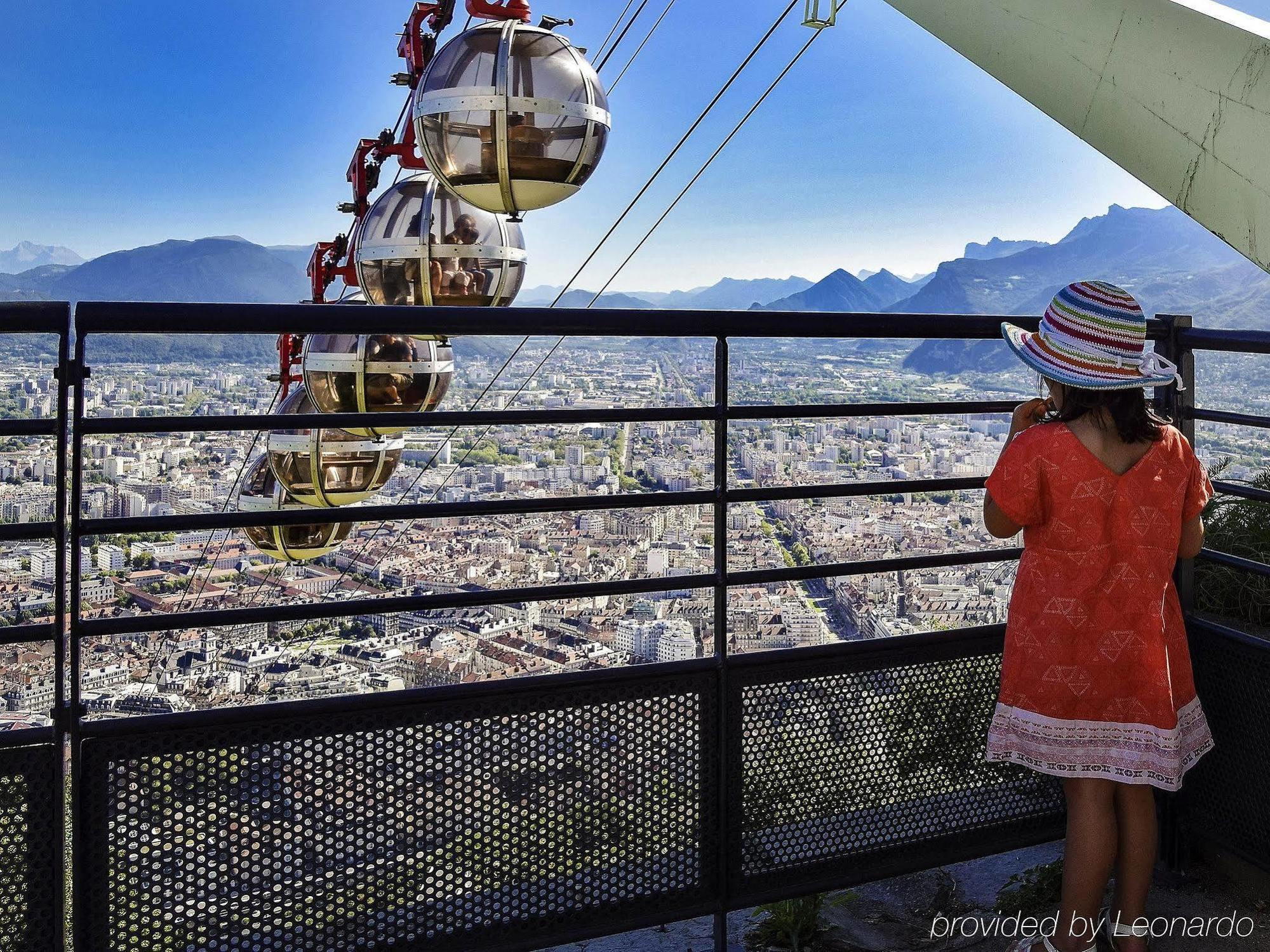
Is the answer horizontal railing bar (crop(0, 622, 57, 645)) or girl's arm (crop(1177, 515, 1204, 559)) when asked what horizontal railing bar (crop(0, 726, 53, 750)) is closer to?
horizontal railing bar (crop(0, 622, 57, 645))

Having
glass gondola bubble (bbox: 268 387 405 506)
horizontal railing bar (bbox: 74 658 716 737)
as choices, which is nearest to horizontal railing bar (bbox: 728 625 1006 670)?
horizontal railing bar (bbox: 74 658 716 737)

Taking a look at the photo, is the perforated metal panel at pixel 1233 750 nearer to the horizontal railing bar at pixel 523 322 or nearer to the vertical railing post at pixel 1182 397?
the vertical railing post at pixel 1182 397

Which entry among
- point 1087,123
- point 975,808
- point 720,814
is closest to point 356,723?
point 720,814

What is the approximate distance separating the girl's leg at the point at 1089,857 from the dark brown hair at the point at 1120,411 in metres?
0.77

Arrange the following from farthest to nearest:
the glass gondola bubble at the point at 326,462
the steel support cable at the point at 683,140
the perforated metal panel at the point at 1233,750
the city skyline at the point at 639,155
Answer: the city skyline at the point at 639,155, the glass gondola bubble at the point at 326,462, the steel support cable at the point at 683,140, the perforated metal panel at the point at 1233,750

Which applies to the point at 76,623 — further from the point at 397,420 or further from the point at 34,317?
the point at 397,420

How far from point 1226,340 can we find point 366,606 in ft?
7.40

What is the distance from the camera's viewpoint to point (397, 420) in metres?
2.24

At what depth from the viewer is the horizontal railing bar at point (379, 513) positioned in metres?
2.07

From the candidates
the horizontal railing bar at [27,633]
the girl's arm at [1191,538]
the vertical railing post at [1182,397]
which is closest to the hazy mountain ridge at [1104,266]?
the vertical railing post at [1182,397]

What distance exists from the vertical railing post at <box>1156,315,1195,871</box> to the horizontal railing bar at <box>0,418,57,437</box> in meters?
2.74

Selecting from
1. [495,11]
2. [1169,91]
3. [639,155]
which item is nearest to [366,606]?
[1169,91]

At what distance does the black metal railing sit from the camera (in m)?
2.08

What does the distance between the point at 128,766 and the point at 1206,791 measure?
2715 mm
